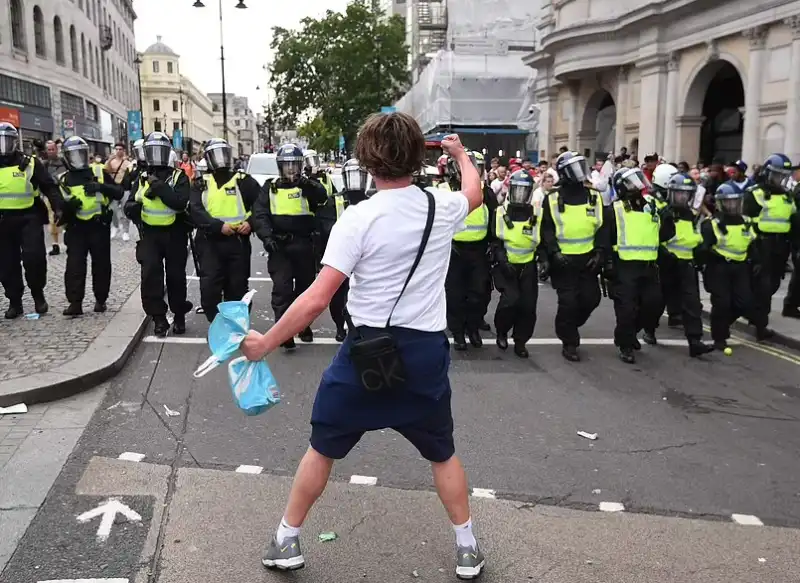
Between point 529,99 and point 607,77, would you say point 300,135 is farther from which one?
point 607,77

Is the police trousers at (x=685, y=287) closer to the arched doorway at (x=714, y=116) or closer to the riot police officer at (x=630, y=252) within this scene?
the riot police officer at (x=630, y=252)

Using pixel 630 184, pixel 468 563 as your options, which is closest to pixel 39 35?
pixel 630 184

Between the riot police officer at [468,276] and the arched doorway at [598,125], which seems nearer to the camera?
the riot police officer at [468,276]

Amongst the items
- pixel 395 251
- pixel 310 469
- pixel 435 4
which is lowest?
pixel 310 469

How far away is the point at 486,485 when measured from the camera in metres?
4.41

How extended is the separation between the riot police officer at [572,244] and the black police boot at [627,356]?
396 mm

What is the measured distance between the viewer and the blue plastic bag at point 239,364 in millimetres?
2986

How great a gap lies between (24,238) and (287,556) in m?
6.44

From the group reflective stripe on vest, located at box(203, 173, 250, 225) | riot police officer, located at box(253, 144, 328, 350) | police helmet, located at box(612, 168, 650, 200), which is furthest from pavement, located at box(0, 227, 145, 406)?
police helmet, located at box(612, 168, 650, 200)

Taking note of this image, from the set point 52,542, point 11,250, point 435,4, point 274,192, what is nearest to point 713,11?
point 274,192

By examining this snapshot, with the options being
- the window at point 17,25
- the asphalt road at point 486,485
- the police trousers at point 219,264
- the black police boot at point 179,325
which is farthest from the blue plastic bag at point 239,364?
the window at point 17,25

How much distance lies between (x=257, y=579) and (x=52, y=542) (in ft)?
3.37

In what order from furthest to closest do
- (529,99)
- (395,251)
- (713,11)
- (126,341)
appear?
1. (529,99)
2. (713,11)
3. (126,341)
4. (395,251)

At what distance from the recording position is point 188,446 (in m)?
4.97
